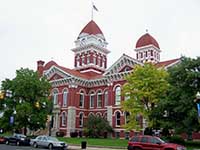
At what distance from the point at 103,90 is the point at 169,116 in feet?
86.7

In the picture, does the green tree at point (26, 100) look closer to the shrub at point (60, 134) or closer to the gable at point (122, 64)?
the shrub at point (60, 134)

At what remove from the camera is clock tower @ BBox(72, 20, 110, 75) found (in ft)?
232

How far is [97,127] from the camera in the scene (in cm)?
5159

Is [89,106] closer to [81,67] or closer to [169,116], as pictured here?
[81,67]

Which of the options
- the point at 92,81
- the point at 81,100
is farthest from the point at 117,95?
the point at 81,100

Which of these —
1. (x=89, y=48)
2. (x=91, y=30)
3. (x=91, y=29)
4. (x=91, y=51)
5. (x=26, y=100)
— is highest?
(x=91, y=29)

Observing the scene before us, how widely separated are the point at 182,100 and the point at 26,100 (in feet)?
85.6

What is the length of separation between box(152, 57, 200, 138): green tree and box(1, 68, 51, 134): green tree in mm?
19549

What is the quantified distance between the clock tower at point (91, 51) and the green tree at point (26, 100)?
71.9 feet

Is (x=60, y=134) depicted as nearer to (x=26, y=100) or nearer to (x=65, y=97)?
(x=65, y=97)

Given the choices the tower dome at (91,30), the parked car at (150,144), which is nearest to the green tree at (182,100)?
the parked car at (150,144)

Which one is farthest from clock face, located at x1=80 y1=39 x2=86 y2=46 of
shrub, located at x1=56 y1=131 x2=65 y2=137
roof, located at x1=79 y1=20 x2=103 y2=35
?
shrub, located at x1=56 y1=131 x2=65 y2=137

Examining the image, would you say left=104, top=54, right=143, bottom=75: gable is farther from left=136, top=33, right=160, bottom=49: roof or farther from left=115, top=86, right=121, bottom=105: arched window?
left=136, top=33, right=160, bottom=49: roof

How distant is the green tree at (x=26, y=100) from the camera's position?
1844 inches
